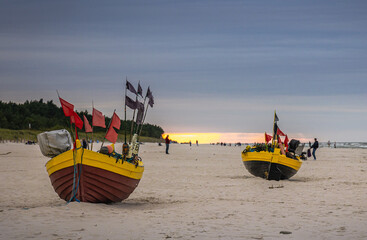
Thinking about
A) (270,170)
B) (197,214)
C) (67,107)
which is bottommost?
(197,214)

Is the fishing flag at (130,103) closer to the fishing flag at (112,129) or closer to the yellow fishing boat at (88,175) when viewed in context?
the fishing flag at (112,129)

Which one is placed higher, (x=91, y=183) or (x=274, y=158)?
(x=274, y=158)

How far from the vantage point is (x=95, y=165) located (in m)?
11.4

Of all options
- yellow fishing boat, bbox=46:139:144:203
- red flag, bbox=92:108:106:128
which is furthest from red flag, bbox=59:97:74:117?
yellow fishing boat, bbox=46:139:144:203

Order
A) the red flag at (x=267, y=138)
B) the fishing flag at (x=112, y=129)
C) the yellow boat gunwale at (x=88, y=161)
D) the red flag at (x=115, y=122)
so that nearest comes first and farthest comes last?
the yellow boat gunwale at (x=88, y=161), the fishing flag at (x=112, y=129), the red flag at (x=115, y=122), the red flag at (x=267, y=138)

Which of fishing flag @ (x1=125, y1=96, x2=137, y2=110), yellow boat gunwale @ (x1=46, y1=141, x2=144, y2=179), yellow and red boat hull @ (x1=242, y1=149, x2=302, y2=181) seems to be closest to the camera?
yellow boat gunwale @ (x1=46, y1=141, x2=144, y2=179)

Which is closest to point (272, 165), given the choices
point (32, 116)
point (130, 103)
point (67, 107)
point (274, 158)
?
A: point (274, 158)

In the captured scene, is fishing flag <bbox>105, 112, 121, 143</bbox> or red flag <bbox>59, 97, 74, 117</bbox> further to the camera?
fishing flag <bbox>105, 112, 121, 143</bbox>

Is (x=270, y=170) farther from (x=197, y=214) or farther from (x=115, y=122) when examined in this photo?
(x=115, y=122)

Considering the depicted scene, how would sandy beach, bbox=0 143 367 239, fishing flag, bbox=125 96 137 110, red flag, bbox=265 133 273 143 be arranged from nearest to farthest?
sandy beach, bbox=0 143 367 239, fishing flag, bbox=125 96 137 110, red flag, bbox=265 133 273 143

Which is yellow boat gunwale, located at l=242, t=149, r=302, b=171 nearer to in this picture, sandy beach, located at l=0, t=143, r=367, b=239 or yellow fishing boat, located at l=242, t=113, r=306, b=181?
yellow fishing boat, located at l=242, t=113, r=306, b=181

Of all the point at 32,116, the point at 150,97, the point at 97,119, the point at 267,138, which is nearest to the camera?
the point at 97,119

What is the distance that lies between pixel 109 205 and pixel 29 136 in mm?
82093

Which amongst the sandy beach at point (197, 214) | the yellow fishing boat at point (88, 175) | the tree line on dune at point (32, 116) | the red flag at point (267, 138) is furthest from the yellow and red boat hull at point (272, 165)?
the tree line on dune at point (32, 116)
